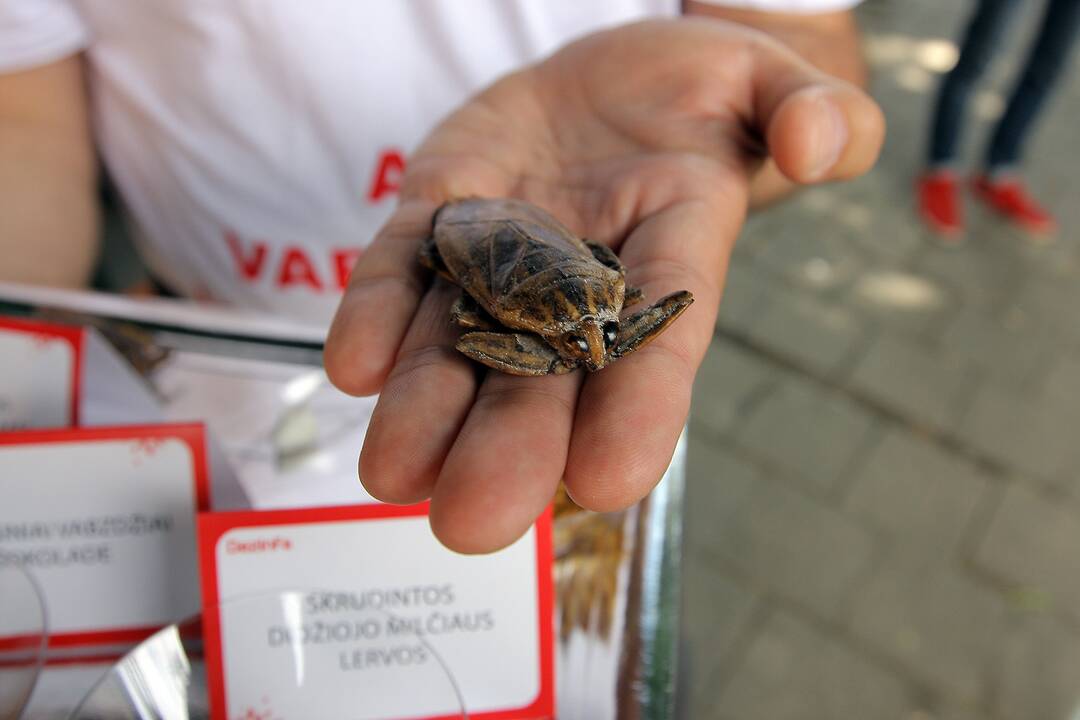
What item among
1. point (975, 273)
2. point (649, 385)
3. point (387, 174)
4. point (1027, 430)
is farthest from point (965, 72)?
point (649, 385)

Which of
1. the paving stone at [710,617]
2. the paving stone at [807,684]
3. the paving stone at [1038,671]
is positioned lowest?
the paving stone at [1038,671]

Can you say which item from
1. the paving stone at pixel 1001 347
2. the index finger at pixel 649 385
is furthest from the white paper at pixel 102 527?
the paving stone at pixel 1001 347

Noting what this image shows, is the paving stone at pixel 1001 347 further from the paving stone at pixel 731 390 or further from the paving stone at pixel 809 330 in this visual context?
the paving stone at pixel 731 390

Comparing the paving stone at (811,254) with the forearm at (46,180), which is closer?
the forearm at (46,180)

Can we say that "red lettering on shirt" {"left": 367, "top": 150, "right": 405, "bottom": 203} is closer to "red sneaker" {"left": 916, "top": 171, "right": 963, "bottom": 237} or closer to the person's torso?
the person's torso

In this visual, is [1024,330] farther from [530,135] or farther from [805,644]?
[530,135]

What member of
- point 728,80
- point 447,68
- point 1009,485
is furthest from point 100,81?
point 1009,485

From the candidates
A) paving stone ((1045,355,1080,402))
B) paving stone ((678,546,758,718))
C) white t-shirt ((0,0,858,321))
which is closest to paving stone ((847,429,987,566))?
paving stone ((678,546,758,718))
